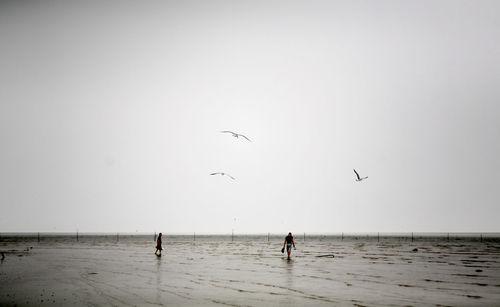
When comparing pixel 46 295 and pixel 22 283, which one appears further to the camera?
pixel 22 283

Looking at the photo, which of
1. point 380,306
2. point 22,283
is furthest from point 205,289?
point 22,283

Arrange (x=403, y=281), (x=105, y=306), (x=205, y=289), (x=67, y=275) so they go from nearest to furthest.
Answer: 1. (x=105, y=306)
2. (x=205, y=289)
3. (x=403, y=281)
4. (x=67, y=275)

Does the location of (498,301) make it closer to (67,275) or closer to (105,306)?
(105,306)

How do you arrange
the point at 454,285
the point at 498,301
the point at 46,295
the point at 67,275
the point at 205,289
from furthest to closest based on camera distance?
the point at 67,275, the point at 454,285, the point at 205,289, the point at 46,295, the point at 498,301

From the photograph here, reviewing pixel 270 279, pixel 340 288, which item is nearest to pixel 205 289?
pixel 270 279

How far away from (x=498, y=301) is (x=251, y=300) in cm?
905

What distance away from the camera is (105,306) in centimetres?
1202

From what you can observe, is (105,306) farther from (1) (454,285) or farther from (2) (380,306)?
(1) (454,285)

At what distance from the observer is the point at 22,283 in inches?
672

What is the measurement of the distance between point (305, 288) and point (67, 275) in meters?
13.5

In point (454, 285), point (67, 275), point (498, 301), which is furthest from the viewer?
point (67, 275)

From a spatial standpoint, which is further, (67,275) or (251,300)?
(67,275)

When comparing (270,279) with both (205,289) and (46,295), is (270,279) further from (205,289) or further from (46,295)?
(46,295)

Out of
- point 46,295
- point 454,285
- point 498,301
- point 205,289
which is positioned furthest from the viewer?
point 454,285
